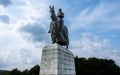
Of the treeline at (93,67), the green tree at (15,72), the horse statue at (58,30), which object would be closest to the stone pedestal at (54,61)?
the horse statue at (58,30)

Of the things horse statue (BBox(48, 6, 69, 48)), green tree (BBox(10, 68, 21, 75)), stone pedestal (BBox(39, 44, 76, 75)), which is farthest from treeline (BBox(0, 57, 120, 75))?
stone pedestal (BBox(39, 44, 76, 75))

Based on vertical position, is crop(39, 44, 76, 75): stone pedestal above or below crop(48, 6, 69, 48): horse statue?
below

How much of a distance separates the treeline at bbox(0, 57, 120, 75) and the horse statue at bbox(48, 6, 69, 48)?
3864cm

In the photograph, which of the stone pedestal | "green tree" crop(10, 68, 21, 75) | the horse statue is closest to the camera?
the stone pedestal

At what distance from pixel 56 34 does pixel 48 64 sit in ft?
9.72

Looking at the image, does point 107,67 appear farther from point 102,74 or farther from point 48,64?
point 48,64

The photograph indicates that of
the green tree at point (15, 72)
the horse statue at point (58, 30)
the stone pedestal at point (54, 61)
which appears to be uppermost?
the horse statue at point (58, 30)

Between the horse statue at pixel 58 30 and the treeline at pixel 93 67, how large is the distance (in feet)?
127

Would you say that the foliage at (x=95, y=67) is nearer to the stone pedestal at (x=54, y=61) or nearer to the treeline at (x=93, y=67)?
the treeline at (x=93, y=67)

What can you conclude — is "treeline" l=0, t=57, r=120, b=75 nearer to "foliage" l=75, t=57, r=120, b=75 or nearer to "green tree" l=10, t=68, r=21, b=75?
"foliage" l=75, t=57, r=120, b=75

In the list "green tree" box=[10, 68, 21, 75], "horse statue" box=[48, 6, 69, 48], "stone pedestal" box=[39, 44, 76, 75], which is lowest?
"stone pedestal" box=[39, 44, 76, 75]

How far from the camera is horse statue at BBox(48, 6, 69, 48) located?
56.2 ft

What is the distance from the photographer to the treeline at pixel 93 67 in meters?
57.7

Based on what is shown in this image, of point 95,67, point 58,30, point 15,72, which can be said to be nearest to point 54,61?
point 58,30
